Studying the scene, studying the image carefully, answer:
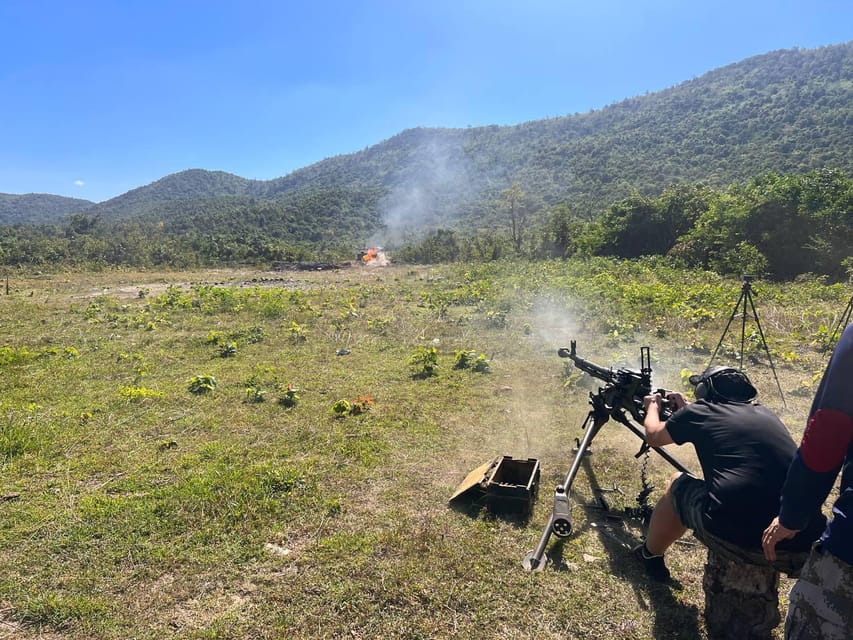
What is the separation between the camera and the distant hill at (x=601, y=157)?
7894 centimetres

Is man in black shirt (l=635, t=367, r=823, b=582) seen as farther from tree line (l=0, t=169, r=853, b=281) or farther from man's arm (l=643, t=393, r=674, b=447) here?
tree line (l=0, t=169, r=853, b=281)

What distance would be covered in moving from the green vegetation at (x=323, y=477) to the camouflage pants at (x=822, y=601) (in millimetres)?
1358

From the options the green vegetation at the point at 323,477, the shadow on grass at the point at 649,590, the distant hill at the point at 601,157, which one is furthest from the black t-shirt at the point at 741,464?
the distant hill at the point at 601,157

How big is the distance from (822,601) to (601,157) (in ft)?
416

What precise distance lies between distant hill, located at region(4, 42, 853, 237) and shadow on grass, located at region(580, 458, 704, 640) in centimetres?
6049

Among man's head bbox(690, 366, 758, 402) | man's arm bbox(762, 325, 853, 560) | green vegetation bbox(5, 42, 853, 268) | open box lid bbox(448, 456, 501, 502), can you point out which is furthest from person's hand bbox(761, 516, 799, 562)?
green vegetation bbox(5, 42, 853, 268)

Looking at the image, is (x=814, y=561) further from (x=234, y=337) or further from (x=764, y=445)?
(x=234, y=337)

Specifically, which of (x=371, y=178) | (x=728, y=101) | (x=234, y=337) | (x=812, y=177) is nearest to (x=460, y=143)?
(x=371, y=178)

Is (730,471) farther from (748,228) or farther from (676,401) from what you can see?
(748,228)

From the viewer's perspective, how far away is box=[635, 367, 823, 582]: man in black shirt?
7.96 ft

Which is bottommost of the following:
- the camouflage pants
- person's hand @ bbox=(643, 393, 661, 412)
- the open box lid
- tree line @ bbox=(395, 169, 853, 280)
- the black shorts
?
the open box lid

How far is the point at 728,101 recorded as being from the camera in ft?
409

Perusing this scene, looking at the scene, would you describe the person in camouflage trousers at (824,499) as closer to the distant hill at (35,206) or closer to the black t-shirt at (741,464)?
the black t-shirt at (741,464)

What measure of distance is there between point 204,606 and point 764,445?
3.78 m
